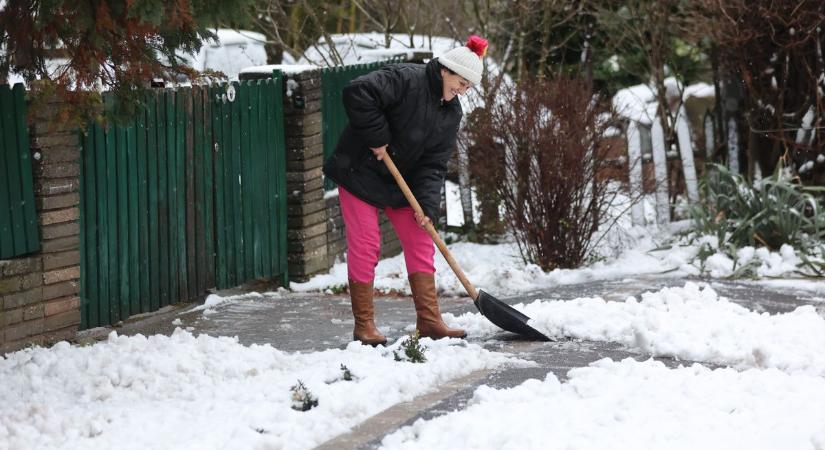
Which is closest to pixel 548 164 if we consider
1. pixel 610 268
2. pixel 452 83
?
pixel 610 268

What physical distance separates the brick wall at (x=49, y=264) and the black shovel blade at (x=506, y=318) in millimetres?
2351

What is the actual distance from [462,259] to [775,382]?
469cm

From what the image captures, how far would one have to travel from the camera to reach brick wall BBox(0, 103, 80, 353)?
681cm

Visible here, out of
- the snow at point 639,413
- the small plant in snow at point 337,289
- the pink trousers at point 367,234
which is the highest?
the pink trousers at point 367,234

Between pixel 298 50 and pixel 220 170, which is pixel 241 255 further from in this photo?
pixel 298 50

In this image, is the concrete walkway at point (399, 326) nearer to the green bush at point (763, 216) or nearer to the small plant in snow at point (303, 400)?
the small plant in snow at point (303, 400)

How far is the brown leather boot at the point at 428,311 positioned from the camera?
7027mm

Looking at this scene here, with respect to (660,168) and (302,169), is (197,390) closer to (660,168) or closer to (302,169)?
(302,169)

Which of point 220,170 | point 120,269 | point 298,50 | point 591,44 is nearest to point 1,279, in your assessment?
point 120,269

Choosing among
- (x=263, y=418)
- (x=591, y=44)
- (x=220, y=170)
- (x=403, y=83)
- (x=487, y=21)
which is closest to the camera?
(x=263, y=418)

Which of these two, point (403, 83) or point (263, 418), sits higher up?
point (403, 83)

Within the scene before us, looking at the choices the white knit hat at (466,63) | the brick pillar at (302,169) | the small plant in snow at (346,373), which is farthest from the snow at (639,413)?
the brick pillar at (302,169)

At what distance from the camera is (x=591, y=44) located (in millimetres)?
15320

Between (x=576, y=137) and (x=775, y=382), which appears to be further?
(x=576, y=137)
